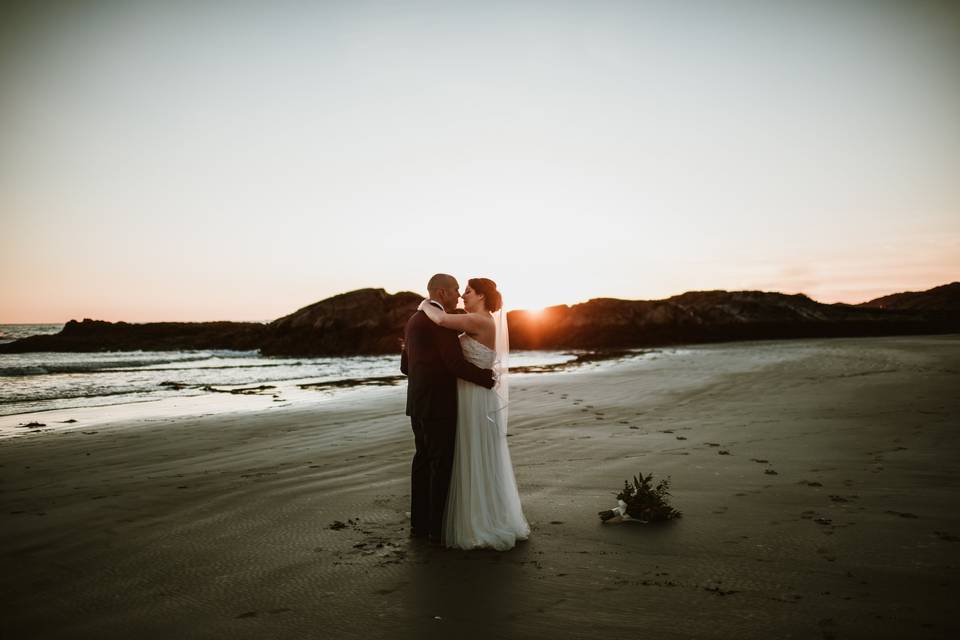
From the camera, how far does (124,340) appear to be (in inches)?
2007

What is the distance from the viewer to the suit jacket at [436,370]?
17.2 ft

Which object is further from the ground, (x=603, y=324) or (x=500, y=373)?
(x=603, y=324)

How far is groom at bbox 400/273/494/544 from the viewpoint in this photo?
5238 mm

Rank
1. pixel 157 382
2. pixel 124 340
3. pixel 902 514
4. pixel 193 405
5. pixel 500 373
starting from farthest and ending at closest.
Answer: pixel 124 340 → pixel 157 382 → pixel 193 405 → pixel 500 373 → pixel 902 514

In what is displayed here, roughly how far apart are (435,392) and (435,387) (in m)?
0.05

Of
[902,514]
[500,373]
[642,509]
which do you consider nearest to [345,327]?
[500,373]

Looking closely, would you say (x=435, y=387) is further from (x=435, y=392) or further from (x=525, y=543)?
(x=525, y=543)

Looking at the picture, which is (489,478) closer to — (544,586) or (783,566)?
(544,586)

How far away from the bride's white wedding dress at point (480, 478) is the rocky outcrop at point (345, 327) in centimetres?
3485

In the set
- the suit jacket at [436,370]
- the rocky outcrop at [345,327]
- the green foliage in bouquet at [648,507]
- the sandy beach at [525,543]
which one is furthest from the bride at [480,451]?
the rocky outcrop at [345,327]

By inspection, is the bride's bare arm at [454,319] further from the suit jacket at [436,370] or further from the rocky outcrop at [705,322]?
the rocky outcrop at [705,322]

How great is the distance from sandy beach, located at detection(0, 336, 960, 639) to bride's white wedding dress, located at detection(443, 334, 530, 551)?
7.1 inches

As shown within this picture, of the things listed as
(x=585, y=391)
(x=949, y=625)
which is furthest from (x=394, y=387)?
(x=949, y=625)

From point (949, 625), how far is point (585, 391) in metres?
11.8
